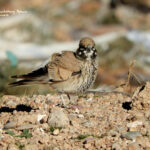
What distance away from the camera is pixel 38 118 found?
22.2ft

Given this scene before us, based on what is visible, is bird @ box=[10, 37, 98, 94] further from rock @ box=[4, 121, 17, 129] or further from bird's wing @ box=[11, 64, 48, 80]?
rock @ box=[4, 121, 17, 129]

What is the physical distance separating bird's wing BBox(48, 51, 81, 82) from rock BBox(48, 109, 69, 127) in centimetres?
50

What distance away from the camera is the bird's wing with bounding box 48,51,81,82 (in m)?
6.89

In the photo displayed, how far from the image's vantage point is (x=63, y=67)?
6.99 m

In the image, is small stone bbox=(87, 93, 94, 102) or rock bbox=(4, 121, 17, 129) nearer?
rock bbox=(4, 121, 17, 129)

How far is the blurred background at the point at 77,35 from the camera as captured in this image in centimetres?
1276

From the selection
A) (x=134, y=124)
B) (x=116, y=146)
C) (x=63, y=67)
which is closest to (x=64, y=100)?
(x=63, y=67)

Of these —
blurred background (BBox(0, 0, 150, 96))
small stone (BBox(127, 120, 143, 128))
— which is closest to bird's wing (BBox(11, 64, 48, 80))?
small stone (BBox(127, 120, 143, 128))

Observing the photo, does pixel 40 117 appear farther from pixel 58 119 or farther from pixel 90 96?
pixel 90 96

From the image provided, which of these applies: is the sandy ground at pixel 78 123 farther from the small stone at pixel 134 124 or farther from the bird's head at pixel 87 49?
the bird's head at pixel 87 49

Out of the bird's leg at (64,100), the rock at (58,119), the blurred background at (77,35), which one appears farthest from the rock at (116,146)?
the blurred background at (77,35)

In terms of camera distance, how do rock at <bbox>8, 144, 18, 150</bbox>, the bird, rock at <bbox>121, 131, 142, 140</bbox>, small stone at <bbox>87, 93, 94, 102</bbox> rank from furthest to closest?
1. small stone at <bbox>87, 93, 94, 102</bbox>
2. the bird
3. rock at <bbox>121, 131, 142, 140</bbox>
4. rock at <bbox>8, 144, 18, 150</bbox>

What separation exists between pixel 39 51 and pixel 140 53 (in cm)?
388

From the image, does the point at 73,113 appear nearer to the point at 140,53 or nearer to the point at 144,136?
the point at 144,136
